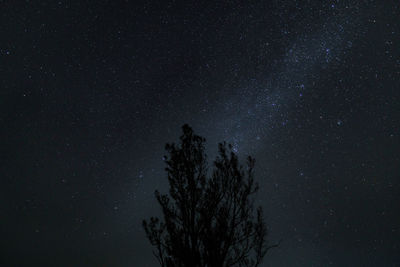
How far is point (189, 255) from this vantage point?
350 inches

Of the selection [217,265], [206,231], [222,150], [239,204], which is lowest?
[217,265]

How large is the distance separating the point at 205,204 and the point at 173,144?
2.23 meters

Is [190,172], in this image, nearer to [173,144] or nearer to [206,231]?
[173,144]

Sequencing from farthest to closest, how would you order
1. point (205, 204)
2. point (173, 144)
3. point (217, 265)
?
point (173, 144), point (205, 204), point (217, 265)

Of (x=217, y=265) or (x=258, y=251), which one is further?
(x=258, y=251)

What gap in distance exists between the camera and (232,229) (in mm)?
9617

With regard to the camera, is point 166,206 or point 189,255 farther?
point 166,206

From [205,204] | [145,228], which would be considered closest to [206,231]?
[205,204]

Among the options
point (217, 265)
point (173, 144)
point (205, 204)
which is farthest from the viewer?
point (173, 144)

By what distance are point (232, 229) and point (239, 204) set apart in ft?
2.72

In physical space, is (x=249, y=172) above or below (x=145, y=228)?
above

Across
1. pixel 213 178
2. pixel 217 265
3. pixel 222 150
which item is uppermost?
pixel 222 150

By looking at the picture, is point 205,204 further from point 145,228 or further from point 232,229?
point 145,228

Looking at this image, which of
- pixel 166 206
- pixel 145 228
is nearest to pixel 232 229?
pixel 166 206
